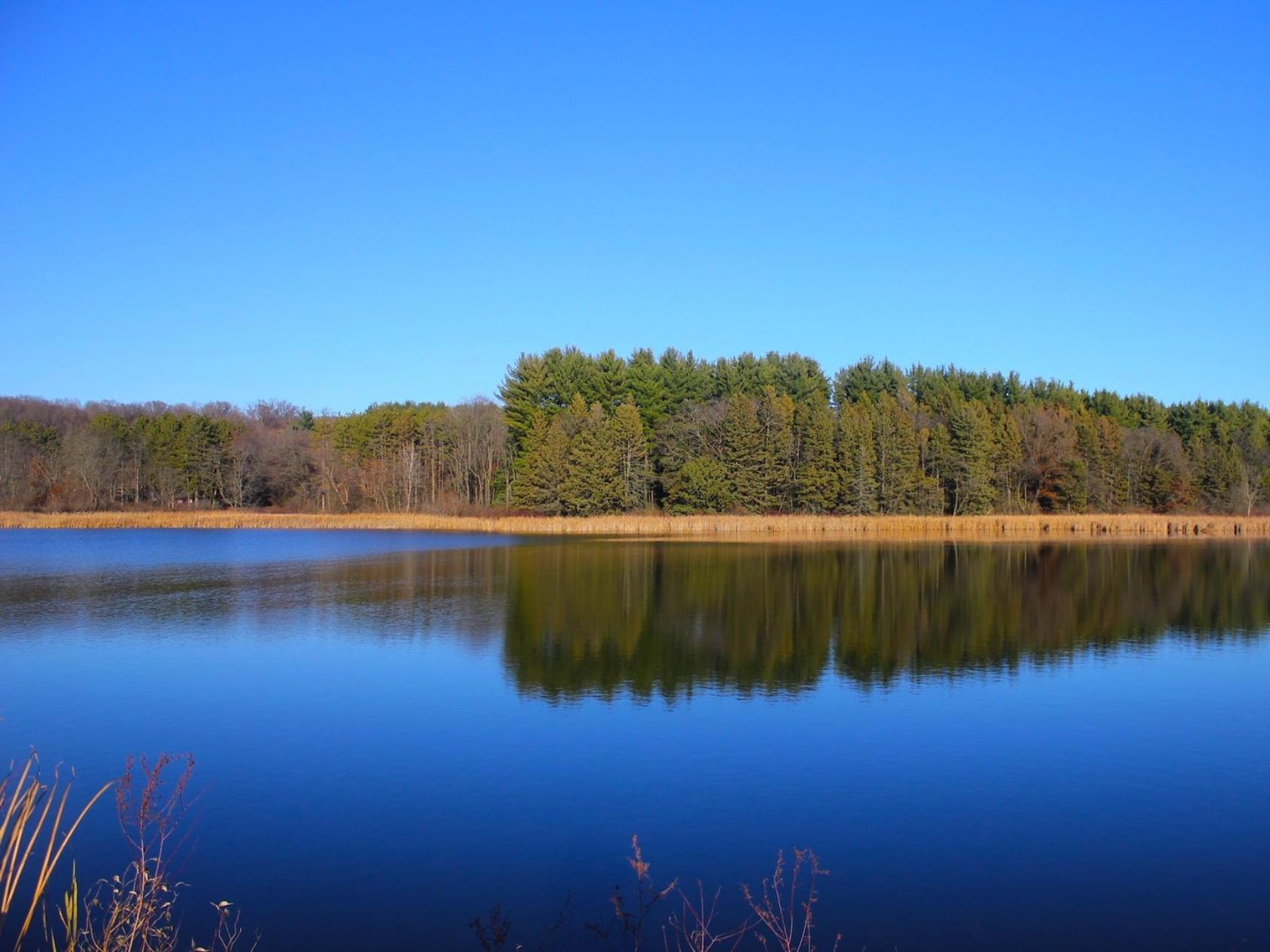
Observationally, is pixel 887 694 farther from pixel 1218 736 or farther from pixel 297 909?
pixel 297 909

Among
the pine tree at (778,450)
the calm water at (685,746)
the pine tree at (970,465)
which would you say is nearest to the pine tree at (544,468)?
the pine tree at (778,450)

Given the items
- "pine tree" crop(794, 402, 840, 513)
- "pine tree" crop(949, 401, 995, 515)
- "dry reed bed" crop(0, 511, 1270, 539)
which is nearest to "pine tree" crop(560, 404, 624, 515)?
"dry reed bed" crop(0, 511, 1270, 539)

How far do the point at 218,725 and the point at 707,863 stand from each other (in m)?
6.04

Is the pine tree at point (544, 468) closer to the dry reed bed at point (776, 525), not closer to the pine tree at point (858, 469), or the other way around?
the dry reed bed at point (776, 525)

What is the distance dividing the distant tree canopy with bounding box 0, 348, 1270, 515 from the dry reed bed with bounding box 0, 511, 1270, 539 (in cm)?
351

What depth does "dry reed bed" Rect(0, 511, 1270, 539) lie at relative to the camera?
142 ft

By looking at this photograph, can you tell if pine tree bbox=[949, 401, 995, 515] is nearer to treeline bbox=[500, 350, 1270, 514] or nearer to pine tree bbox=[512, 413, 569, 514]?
treeline bbox=[500, 350, 1270, 514]

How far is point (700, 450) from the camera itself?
51.0 meters

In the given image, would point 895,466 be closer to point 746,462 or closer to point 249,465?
point 746,462

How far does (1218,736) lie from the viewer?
1021 centimetres

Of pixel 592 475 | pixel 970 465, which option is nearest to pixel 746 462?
pixel 592 475

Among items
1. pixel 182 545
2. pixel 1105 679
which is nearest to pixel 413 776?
pixel 1105 679

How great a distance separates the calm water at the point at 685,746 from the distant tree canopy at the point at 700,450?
28.0 metres

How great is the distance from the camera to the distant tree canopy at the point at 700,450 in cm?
4928
